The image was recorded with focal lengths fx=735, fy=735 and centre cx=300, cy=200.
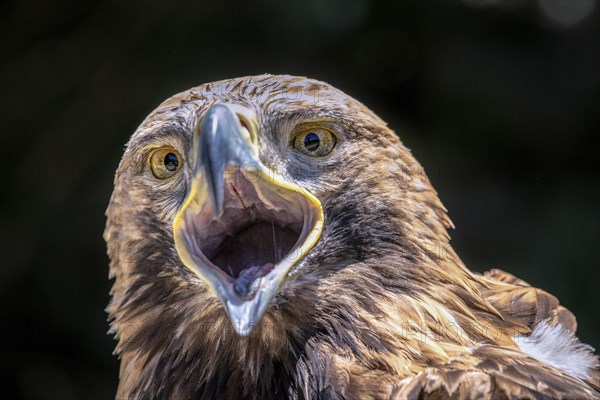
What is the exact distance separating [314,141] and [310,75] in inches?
71.1

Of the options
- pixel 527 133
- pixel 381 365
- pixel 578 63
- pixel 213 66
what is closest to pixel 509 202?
pixel 527 133

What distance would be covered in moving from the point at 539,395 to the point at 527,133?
7.45 ft

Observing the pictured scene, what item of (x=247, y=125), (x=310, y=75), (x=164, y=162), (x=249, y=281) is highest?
(x=310, y=75)

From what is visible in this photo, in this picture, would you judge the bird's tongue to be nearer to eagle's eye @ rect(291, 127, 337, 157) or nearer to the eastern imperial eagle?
the eastern imperial eagle

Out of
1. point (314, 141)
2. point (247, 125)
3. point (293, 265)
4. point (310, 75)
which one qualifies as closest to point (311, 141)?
point (314, 141)

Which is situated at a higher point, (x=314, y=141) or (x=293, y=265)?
(x=314, y=141)

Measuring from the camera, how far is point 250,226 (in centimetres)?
183

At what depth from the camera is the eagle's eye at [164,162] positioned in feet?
5.67

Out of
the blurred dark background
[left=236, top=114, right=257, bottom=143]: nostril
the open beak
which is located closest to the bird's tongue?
the open beak

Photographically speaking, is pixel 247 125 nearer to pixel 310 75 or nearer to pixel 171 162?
pixel 171 162

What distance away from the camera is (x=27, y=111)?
3.34 m

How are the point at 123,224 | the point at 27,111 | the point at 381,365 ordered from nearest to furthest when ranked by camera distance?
the point at 381,365 → the point at 123,224 → the point at 27,111

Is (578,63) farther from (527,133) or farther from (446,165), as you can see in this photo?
(446,165)

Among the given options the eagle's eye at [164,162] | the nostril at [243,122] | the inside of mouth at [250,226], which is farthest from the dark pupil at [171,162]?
the nostril at [243,122]
